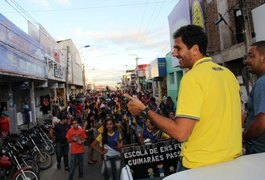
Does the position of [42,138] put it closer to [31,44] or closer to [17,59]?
[17,59]

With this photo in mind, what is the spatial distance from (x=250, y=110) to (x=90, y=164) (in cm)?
838

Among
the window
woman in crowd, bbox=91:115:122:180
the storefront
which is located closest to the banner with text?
woman in crowd, bbox=91:115:122:180

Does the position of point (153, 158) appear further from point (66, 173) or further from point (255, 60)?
point (66, 173)

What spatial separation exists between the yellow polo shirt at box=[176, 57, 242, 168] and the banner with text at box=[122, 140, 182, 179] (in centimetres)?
376

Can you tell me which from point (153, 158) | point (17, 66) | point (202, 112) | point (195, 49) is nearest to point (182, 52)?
point (195, 49)

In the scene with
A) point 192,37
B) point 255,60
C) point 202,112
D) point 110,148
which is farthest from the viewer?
point 110,148

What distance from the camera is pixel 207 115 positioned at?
2.27 metres

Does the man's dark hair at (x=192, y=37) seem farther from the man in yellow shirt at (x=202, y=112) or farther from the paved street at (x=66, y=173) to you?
the paved street at (x=66, y=173)

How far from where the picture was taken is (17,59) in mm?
16812

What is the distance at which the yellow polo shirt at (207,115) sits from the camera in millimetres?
2215

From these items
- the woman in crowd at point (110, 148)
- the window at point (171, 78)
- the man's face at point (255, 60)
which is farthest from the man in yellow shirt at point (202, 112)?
the window at point (171, 78)

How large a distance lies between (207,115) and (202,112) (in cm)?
4

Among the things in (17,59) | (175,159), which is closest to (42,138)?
(17,59)

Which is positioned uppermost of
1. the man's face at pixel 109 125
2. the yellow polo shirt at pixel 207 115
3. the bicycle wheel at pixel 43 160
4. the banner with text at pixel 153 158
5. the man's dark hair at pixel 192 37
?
the man's dark hair at pixel 192 37
